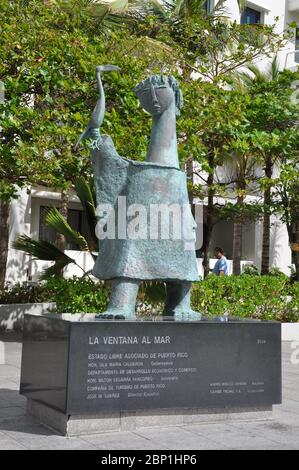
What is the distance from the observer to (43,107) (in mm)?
12258

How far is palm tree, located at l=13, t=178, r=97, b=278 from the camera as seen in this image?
11.5 m

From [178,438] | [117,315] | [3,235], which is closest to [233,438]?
[178,438]

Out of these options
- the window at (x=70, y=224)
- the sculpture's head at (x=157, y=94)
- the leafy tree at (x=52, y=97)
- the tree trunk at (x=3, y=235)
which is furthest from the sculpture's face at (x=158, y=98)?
the window at (x=70, y=224)

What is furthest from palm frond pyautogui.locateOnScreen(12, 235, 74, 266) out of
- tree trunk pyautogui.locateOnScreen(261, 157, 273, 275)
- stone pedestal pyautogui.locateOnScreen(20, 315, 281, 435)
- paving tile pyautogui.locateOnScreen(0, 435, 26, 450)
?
tree trunk pyautogui.locateOnScreen(261, 157, 273, 275)

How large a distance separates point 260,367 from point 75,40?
23.0 ft

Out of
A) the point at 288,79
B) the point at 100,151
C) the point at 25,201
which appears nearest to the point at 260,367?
the point at 100,151

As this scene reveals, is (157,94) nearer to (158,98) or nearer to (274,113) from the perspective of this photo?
(158,98)

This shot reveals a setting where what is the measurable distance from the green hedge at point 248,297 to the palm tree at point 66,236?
2689 mm

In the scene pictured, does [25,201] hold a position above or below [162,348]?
above

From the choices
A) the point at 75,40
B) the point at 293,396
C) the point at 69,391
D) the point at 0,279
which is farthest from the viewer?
the point at 0,279

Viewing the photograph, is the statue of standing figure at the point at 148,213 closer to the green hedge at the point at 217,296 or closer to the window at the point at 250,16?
the green hedge at the point at 217,296
